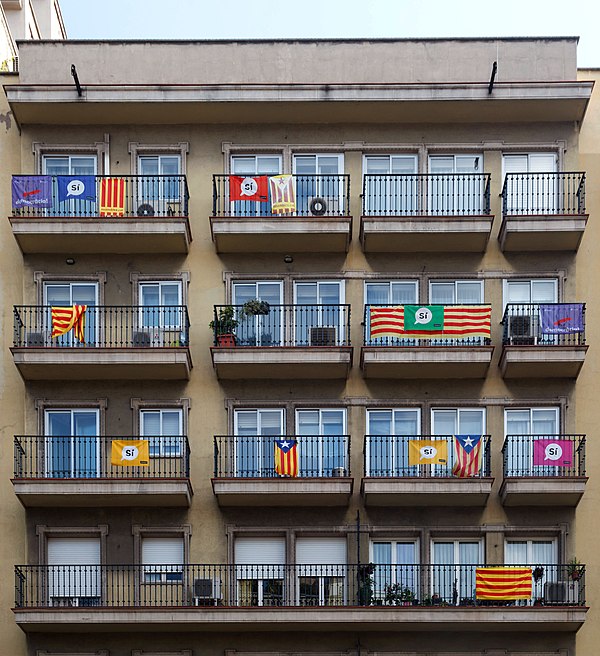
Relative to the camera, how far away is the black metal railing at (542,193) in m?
35.9

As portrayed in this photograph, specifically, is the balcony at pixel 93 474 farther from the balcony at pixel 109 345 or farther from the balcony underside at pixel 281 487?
the balcony at pixel 109 345

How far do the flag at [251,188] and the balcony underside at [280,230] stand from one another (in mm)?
582

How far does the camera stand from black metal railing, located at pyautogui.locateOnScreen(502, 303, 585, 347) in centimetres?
3462

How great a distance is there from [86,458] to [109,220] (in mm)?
6049

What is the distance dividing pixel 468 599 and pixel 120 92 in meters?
15.6

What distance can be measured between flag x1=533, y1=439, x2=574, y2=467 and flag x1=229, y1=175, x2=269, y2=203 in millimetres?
9253

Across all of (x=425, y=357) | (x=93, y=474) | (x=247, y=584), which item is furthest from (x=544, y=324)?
(x=93, y=474)

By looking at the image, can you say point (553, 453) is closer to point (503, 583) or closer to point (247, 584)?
point (503, 583)

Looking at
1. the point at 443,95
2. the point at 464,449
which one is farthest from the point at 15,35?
the point at 464,449

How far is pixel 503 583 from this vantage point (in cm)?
3322

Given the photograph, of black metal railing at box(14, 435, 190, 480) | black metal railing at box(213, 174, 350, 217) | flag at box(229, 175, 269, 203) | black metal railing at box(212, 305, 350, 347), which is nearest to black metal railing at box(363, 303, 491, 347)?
black metal railing at box(212, 305, 350, 347)

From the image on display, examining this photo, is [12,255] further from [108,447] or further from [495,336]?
[495,336]

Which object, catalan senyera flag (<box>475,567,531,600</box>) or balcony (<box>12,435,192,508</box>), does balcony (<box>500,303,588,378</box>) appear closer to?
catalan senyera flag (<box>475,567,531,600</box>)

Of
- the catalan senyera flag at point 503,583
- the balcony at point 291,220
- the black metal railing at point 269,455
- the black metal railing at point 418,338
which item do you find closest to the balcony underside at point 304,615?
the catalan senyera flag at point 503,583
